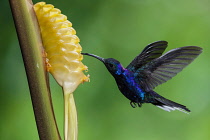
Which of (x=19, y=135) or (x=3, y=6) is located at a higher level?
(x=3, y=6)

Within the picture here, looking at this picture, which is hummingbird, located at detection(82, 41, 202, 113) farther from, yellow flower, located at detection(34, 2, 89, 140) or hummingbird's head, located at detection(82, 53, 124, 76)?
yellow flower, located at detection(34, 2, 89, 140)

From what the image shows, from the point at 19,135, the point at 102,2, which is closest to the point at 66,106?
the point at 19,135

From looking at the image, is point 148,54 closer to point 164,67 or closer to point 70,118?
point 164,67

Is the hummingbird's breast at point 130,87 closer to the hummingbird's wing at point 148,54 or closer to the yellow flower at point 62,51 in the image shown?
the hummingbird's wing at point 148,54

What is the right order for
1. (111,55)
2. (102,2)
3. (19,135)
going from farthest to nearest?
(102,2) → (111,55) → (19,135)

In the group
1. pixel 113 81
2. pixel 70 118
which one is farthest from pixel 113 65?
pixel 113 81

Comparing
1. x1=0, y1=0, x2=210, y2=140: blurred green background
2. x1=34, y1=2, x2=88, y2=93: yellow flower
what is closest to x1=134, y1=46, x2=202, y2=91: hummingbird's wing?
x1=34, y1=2, x2=88, y2=93: yellow flower

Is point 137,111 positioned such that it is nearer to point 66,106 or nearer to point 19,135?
point 19,135

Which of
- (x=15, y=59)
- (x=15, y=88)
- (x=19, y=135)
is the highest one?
→ (x=15, y=59)
